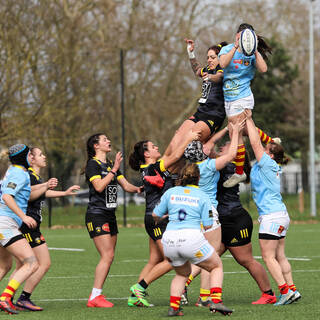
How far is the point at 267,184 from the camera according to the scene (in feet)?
32.9

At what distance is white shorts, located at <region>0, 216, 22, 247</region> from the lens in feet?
31.9

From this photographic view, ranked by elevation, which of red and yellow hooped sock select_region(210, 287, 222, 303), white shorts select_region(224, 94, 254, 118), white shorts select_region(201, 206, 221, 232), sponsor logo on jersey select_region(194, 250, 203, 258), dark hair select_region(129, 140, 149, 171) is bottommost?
red and yellow hooped sock select_region(210, 287, 222, 303)

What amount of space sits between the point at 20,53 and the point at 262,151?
76.9 ft

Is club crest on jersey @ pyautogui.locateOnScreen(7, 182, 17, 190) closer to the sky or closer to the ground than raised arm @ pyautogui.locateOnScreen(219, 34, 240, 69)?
closer to the ground

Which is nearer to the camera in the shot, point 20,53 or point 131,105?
point 20,53

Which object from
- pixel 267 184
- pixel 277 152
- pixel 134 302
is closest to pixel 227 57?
pixel 277 152

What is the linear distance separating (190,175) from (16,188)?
7.60 ft

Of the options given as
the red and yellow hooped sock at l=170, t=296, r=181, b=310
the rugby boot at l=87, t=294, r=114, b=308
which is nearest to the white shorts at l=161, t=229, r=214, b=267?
the red and yellow hooped sock at l=170, t=296, r=181, b=310

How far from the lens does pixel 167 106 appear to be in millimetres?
44750

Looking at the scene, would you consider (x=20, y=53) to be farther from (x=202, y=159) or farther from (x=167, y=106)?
(x=202, y=159)

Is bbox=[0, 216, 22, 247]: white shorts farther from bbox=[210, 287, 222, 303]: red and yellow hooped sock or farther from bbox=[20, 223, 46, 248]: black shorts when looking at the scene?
bbox=[210, 287, 222, 303]: red and yellow hooped sock

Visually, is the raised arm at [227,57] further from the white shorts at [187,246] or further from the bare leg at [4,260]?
the bare leg at [4,260]

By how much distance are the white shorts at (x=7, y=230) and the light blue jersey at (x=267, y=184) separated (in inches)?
121

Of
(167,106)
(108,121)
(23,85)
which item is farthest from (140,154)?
(167,106)
